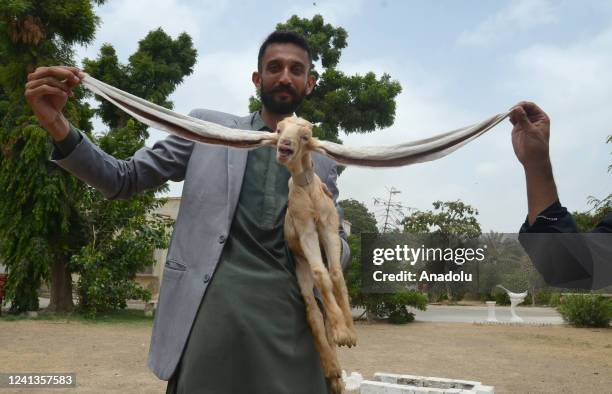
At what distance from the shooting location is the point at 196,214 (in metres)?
2.05

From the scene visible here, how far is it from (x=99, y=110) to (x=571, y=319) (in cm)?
1774

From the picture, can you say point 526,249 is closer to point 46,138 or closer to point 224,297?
point 224,297

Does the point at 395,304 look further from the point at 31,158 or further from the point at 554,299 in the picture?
the point at 554,299

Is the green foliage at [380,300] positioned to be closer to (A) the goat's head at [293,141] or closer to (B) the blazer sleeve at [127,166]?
(B) the blazer sleeve at [127,166]

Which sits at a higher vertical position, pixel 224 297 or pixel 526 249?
pixel 526 249

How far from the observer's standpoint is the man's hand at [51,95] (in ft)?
5.97

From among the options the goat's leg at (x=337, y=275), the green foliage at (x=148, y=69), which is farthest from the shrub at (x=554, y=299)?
the goat's leg at (x=337, y=275)

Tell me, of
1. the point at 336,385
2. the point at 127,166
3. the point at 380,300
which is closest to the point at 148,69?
the point at 380,300

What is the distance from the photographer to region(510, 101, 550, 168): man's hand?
6.04 feet

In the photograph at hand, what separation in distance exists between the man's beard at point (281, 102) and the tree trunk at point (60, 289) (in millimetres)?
14689

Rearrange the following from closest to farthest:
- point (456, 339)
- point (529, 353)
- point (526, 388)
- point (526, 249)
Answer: point (526, 249) < point (526, 388) < point (529, 353) < point (456, 339)

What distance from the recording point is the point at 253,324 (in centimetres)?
190

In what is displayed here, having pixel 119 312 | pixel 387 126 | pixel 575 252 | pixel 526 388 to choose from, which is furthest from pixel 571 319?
pixel 575 252

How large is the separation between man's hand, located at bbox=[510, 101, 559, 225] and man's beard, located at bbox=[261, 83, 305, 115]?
32.4 inches
